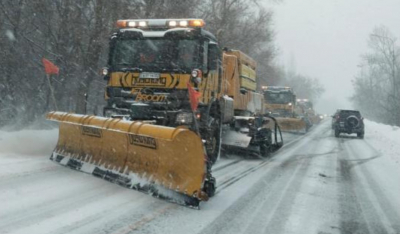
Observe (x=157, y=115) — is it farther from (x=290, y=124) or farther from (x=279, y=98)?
(x=279, y=98)

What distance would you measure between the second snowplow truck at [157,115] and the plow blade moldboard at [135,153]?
0.01 metres

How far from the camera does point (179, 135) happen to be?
6344 mm

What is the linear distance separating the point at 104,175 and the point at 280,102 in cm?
2118

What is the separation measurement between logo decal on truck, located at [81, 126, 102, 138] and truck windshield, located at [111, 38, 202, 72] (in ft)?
6.46

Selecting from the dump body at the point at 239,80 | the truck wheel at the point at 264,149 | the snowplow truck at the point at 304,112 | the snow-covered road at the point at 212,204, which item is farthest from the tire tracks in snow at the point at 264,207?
the snowplow truck at the point at 304,112

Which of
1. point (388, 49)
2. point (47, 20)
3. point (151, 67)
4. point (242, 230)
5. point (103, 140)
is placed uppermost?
point (388, 49)

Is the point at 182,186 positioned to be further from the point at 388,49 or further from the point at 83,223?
the point at 388,49

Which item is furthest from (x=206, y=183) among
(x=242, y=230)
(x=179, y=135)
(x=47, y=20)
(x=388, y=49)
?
(x=388, y=49)

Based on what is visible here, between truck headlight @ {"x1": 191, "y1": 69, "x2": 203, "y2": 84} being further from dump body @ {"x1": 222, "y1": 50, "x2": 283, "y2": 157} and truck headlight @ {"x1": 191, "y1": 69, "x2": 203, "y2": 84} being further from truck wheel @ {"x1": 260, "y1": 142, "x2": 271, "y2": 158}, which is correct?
truck wheel @ {"x1": 260, "y1": 142, "x2": 271, "y2": 158}

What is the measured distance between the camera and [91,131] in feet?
26.5

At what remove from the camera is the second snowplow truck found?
6367 mm

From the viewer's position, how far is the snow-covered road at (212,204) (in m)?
5.22

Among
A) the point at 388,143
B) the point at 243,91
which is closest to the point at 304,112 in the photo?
the point at 388,143

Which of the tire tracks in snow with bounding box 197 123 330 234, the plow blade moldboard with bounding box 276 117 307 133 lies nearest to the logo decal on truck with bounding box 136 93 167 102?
the tire tracks in snow with bounding box 197 123 330 234
